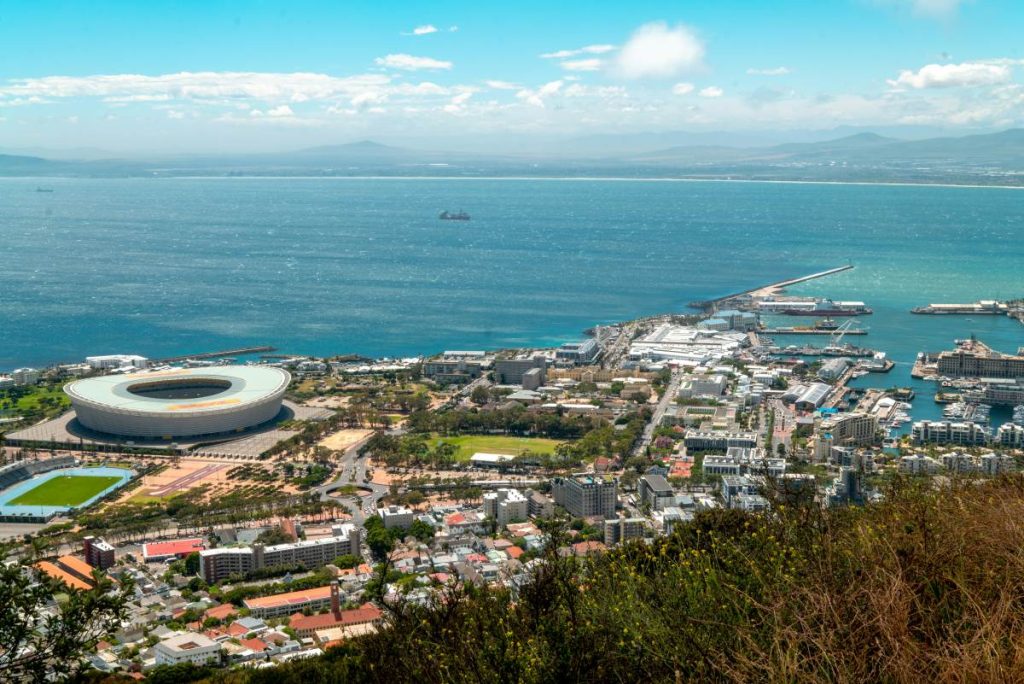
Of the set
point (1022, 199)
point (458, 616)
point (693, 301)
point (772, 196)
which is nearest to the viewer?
point (458, 616)

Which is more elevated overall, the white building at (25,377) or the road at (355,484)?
the white building at (25,377)

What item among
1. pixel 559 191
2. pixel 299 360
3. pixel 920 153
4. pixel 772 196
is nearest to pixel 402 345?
pixel 299 360

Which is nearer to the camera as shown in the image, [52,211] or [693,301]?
[693,301]

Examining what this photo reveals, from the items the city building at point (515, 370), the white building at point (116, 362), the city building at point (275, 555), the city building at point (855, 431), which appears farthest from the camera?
the white building at point (116, 362)

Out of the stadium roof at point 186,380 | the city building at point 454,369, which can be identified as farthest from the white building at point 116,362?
the city building at point 454,369

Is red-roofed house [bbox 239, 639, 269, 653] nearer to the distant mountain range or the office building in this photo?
the office building

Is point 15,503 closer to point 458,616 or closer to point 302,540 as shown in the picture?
point 302,540

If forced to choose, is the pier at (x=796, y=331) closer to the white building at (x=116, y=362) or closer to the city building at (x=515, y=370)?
the city building at (x=515, y=370)

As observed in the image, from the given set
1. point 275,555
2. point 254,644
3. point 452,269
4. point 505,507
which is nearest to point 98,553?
point 275,555
